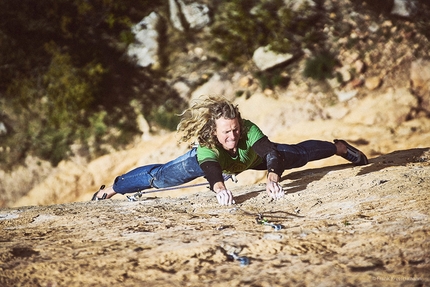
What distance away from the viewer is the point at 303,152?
3746 mm

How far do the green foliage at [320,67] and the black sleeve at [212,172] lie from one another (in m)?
4.66

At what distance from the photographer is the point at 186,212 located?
105 inches

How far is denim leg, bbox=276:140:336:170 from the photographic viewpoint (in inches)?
142

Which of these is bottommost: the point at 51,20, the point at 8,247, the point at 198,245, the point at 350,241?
the point at 350,241

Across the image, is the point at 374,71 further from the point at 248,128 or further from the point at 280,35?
the point at 248,128

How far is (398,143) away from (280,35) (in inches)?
118

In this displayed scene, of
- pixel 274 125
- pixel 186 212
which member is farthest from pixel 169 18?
pixel 186 212

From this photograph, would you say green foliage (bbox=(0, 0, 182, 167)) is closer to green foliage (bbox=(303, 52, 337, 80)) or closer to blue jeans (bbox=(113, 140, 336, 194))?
green foliage (bbox=(303, 52, 337, 80))

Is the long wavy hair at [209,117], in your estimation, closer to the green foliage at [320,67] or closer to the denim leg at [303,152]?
the denim leg at [303,152]

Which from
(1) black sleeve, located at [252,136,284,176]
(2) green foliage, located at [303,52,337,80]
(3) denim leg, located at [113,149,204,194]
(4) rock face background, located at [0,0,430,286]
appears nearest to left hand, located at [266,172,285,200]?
(4) rock face background, located at [0,0,430,286]

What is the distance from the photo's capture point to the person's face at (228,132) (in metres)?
2.84

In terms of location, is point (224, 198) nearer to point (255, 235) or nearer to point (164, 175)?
point (255, 235)

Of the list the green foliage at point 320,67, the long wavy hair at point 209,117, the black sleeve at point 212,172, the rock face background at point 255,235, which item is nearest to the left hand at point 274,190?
the rock face background at point 255,235

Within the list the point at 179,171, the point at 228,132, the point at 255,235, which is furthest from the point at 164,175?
the point at 255,235
